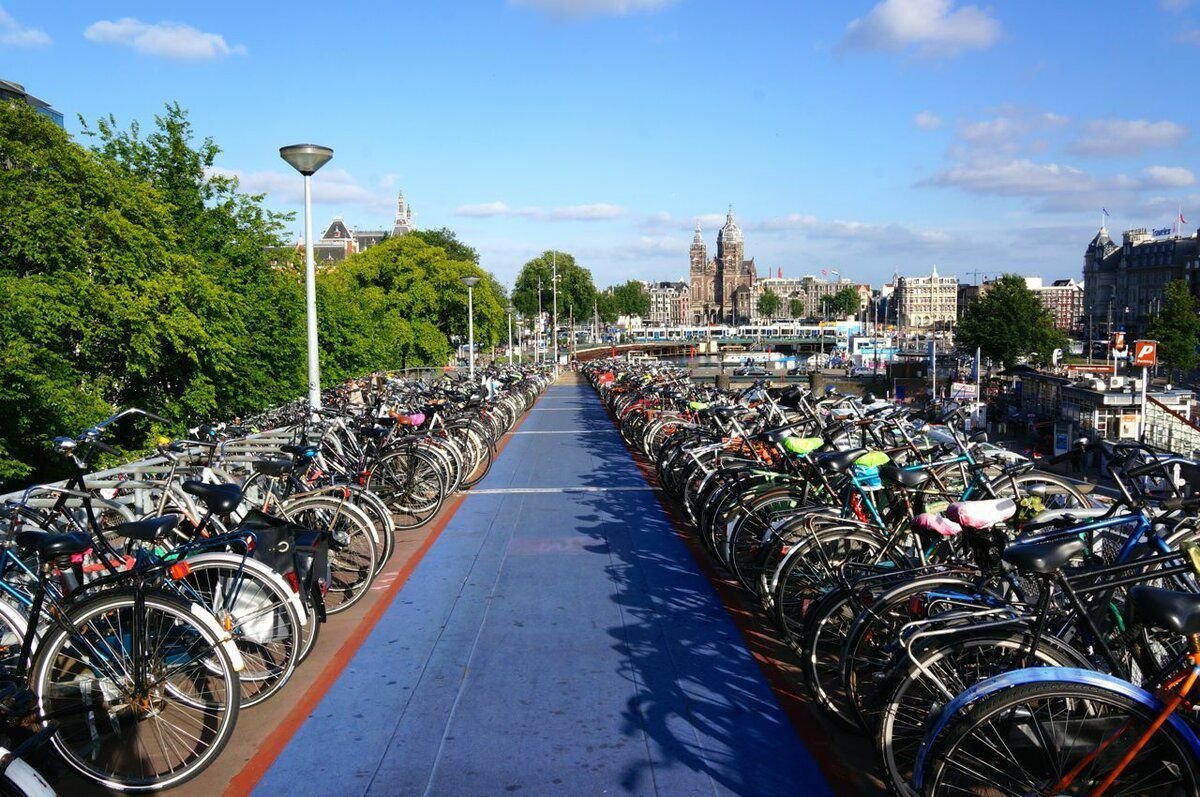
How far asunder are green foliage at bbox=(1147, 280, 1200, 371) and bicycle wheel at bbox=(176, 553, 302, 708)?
51177mm

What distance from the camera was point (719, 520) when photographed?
5.45 metres

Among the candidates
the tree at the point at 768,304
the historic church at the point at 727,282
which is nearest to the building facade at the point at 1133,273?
the tree at the point at 768,304

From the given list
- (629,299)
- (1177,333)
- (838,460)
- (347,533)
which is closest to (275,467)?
(347,533)

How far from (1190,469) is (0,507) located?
521 cm

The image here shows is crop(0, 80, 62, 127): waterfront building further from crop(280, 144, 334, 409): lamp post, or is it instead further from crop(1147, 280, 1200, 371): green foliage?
crop(1147, 280, 1200, 371): green foliage

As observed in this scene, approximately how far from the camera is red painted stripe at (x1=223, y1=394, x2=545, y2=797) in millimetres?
3205

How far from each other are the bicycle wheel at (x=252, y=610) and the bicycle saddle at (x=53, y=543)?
0.45m

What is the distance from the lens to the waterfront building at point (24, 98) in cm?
1784

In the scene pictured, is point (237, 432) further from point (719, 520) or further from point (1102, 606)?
point (1102, 606)

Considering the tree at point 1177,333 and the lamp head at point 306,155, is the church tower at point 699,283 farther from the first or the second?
→ the lamp head at point 306,155

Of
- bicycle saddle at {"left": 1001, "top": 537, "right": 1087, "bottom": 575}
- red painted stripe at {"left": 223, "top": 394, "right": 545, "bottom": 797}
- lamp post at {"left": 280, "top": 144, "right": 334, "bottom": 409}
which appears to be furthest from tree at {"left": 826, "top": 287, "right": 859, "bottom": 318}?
bicycle saddle at {"left": 1001, "top": 537, "right": 1087, "bottom": 575}

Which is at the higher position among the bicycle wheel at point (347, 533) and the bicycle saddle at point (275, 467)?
the bicycle saddle at point (275, 467)

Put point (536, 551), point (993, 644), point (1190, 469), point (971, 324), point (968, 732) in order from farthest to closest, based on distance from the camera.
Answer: point (971, 324) < point (536, 551) < point (1190, 469) < point (993, 644) < point (968, 732)

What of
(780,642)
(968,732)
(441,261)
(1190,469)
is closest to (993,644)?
(968,732)
